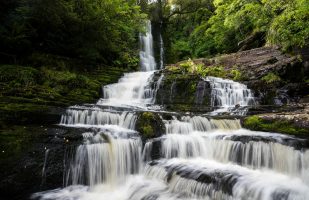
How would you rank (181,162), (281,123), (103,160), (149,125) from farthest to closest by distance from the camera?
(149,125) < (281,123) < (181,162) < (103,160)

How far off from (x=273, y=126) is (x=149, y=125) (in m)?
3.50

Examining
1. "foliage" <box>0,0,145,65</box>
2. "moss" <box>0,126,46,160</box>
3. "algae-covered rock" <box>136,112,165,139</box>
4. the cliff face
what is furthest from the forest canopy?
"algae-covered rock" <box>136,112,165,139</box>

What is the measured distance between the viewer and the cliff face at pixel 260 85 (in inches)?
465

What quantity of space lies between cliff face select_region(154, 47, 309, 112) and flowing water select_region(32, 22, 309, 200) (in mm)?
3351

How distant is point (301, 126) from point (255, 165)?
182 cm

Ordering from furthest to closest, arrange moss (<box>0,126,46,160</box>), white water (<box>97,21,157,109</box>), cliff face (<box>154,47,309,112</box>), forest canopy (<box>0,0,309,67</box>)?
white water (<box>97,21,157,109</box>), cliff face (<box>154,47,309,112</box>), forest canopy (<box>0,0,309,67</box>), moss (<box>0,126,46,160</box>)

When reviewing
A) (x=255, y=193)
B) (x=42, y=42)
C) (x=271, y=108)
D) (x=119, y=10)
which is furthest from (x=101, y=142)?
(x=119, y=10)

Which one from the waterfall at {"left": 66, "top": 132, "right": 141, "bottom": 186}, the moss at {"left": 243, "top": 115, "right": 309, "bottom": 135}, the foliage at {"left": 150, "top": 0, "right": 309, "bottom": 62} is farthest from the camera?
the foliage at {"left": 150, "top": 0, "right": 309, "bottom": 62}

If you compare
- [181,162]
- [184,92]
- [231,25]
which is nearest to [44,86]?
[184,92]

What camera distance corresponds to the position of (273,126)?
310 inches

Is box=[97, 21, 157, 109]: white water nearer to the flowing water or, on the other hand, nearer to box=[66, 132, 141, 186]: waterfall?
the flowing water

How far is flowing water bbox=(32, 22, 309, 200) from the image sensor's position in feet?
19.2

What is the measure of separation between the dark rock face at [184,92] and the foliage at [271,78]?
262cm

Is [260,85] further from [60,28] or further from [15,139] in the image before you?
[15,139]
